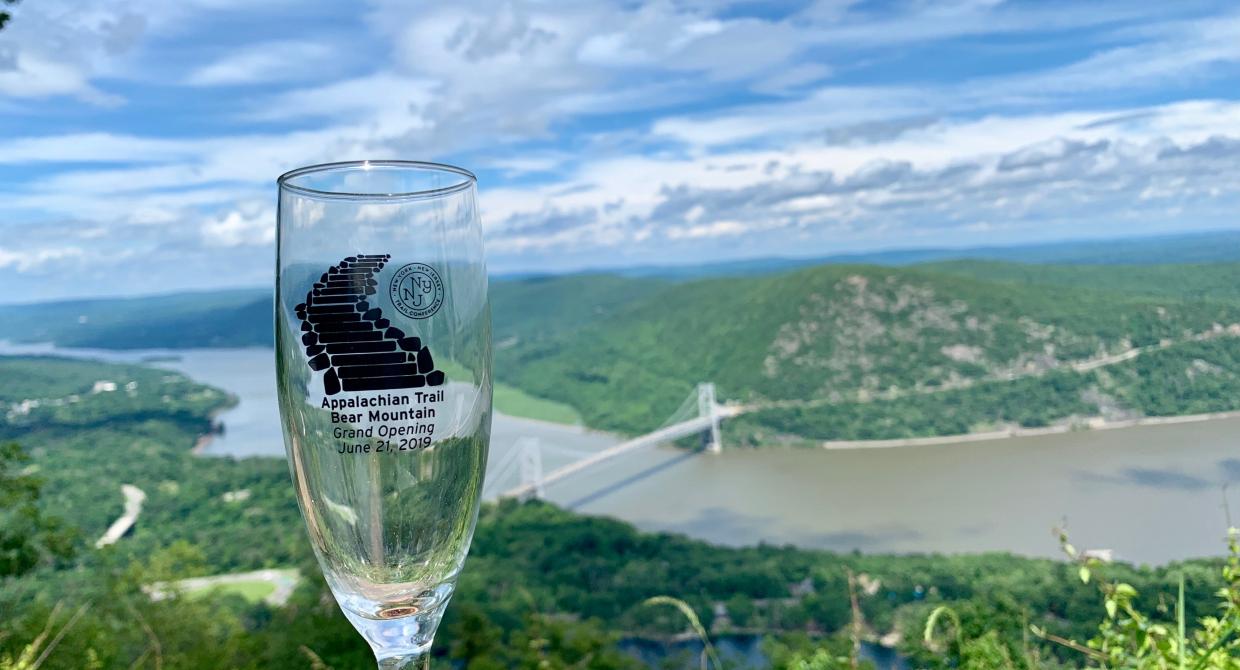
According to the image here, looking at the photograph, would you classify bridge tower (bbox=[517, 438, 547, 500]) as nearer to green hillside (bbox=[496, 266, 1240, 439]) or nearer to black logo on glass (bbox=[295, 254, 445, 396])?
green hillside (bbox=[496, 266, 1240, 439])

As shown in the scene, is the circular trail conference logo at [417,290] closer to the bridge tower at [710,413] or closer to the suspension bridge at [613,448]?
the suspension bridge at [613,448]

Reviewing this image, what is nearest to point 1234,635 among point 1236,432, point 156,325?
point 1236,432

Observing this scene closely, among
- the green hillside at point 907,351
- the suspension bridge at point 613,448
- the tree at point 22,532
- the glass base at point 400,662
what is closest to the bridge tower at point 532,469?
the suspension bridge at point 613,448

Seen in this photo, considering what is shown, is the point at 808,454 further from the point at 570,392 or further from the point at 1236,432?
the point at 570,392

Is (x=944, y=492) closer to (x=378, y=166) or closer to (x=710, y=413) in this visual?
(x=710, y=413)

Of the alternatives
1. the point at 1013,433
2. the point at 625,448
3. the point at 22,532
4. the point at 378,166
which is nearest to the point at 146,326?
the point at 625,448
